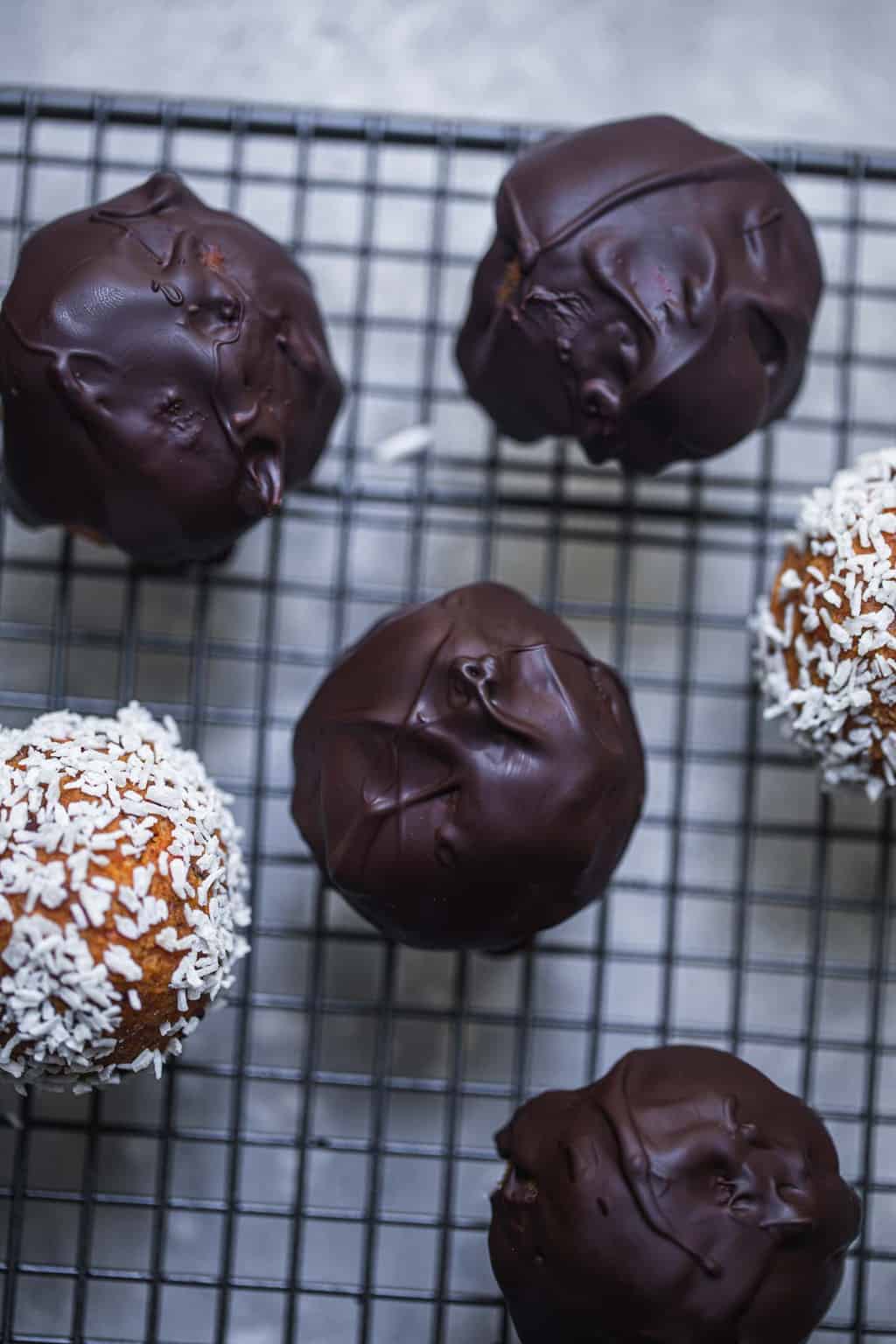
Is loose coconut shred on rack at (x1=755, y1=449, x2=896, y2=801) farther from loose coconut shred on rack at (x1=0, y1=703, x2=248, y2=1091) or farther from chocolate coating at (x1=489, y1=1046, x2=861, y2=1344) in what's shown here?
loose coconut shred on rack at (x1=0, y1=703, x2=248, y2=1091)

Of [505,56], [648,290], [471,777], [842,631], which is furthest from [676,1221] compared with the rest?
[505,56]

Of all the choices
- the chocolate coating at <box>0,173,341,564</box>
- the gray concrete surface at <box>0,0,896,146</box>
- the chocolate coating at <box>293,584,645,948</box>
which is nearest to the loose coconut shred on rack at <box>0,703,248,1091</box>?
the chocolate coating at <box>293,584,645,948</box>

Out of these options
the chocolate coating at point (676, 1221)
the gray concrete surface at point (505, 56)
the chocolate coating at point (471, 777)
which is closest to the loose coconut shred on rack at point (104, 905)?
the chocolate coating at point (471, 777)

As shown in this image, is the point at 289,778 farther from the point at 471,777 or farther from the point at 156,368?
the point at 156,368

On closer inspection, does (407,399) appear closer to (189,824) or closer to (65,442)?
(65,442)

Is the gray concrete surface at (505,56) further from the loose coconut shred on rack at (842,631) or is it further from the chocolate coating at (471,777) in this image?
the chocolate coating at (471,777)

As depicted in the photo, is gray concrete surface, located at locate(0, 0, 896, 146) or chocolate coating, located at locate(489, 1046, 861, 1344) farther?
gray concrete surface, located at locate(0, 0, 896, 146)
